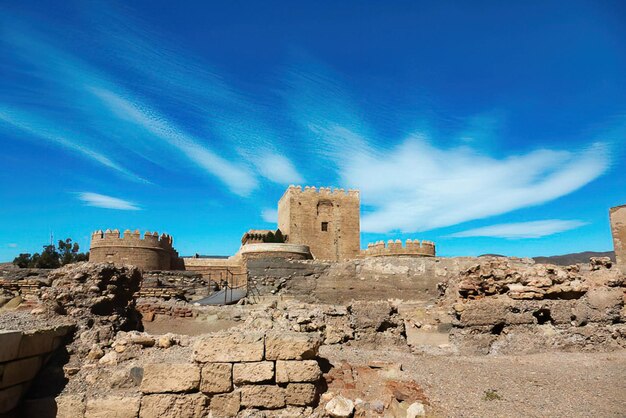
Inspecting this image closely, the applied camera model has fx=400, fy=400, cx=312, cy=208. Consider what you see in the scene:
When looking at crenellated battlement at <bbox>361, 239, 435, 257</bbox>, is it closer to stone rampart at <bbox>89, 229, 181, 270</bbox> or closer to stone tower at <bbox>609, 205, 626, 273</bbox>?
stone tower at <bbox>609, 205, 626, 273</bbox>

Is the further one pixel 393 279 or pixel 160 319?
pixel 393 279

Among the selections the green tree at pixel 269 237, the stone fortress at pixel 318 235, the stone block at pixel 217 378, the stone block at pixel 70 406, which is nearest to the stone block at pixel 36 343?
the stone block at pixel 70 406

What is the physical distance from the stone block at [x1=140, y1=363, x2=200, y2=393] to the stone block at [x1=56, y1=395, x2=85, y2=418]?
73 cm

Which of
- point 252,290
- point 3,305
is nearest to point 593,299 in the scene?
point 252,290

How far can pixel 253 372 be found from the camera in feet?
13.0

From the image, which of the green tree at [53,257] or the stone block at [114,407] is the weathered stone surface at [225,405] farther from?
the green tree at [53,257]

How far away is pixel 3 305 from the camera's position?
11.4 meters

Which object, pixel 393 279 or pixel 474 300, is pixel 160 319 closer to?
pixel 474 300

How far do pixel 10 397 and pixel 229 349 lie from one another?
2219mm

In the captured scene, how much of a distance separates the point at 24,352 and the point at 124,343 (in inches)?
42.9

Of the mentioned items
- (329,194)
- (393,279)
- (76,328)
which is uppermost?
(329,194)

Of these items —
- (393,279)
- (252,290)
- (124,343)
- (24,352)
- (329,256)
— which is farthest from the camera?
(329,256)

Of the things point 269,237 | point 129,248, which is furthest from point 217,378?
point 269,237

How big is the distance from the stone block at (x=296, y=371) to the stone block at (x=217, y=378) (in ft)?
1.58
